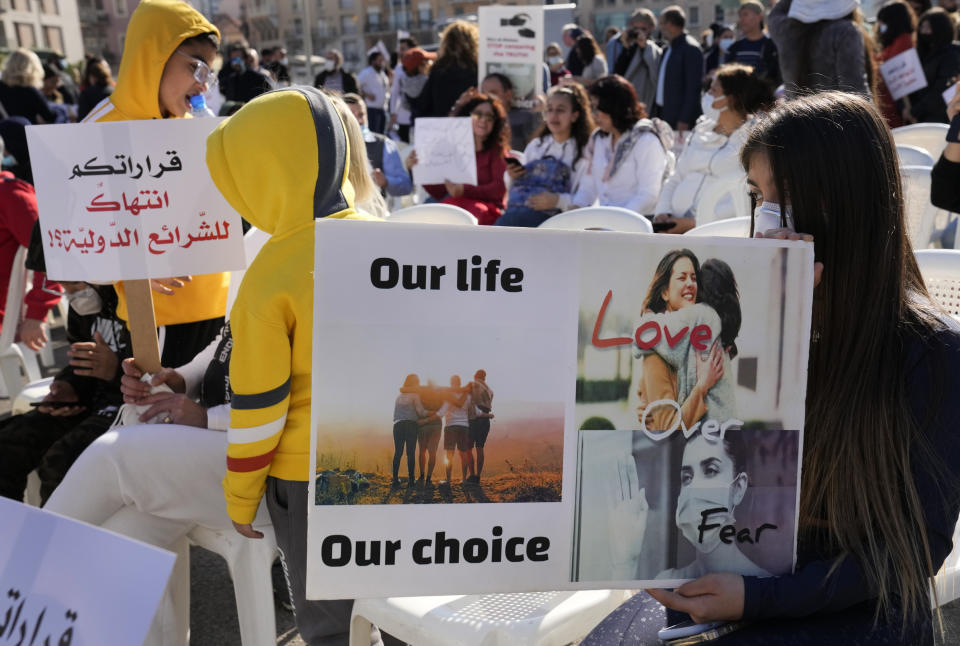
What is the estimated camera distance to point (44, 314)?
3.40 metres

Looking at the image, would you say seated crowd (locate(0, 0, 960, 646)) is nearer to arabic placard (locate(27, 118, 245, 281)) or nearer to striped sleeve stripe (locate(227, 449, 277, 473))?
striped sleeve stripe (locate(227, 449, 277, 473))

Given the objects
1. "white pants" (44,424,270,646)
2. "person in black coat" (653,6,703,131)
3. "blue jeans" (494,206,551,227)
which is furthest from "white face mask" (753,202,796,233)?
"person in black coat" (653,6,703,131)

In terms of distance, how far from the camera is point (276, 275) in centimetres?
165

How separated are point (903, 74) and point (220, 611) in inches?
208

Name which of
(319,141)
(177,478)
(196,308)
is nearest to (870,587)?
(319,141)

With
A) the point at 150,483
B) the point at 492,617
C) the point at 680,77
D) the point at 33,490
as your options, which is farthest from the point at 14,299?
the point at 680,77

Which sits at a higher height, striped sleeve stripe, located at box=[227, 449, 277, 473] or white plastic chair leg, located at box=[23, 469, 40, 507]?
striped sleeve stripe, located at box=[227, 449, 277, 473]

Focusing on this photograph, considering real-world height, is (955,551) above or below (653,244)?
below

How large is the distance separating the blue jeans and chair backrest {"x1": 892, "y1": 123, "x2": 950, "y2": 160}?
6.63ft

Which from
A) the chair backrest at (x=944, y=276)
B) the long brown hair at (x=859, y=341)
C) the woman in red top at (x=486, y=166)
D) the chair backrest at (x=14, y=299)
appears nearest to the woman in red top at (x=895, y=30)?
the woman in red top at (x=486, y=166)

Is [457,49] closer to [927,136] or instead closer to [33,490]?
[927,136]

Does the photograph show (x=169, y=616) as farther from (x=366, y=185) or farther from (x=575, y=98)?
(x=575, y=98)

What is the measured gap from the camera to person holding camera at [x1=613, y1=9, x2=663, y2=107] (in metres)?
8.29

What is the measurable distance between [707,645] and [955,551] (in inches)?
32.8
